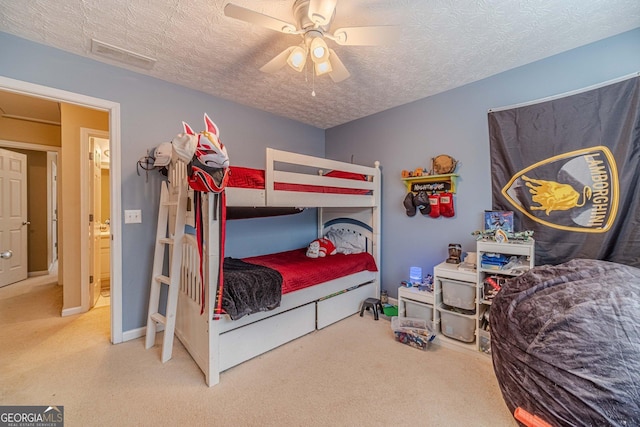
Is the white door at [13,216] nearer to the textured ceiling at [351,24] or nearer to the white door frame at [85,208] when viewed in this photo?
the white door frame at [85,208]

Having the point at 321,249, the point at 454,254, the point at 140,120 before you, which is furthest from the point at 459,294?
the point at 140,120

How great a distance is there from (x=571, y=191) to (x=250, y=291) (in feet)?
8.62

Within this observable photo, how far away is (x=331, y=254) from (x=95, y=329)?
2.52 m

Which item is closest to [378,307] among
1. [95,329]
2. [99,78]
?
[95,329]

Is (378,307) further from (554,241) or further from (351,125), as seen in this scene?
(351,125)

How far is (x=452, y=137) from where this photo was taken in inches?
107

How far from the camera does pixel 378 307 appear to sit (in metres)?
2.95

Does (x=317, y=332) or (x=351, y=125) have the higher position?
(x=351, y=125)

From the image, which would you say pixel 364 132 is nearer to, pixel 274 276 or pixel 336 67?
pixel 336 67

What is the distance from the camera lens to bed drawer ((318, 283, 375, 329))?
8.58ft

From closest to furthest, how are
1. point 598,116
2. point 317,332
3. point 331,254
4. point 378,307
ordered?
point 598,116, point 317,332, point 378,307, point 331,254

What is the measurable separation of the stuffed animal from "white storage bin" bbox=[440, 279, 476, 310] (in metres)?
1.27

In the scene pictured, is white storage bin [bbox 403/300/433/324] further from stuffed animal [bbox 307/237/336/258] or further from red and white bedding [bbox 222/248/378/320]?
stuffed animal [bbox 307/237/336/258]

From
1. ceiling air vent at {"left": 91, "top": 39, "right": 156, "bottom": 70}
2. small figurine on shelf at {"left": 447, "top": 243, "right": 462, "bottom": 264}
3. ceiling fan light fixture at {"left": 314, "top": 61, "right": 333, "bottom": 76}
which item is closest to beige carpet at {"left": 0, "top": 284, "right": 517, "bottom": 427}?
small figurine on shelf at {"left": 447, "top": 243, "right": 462, "bottom": 264}
